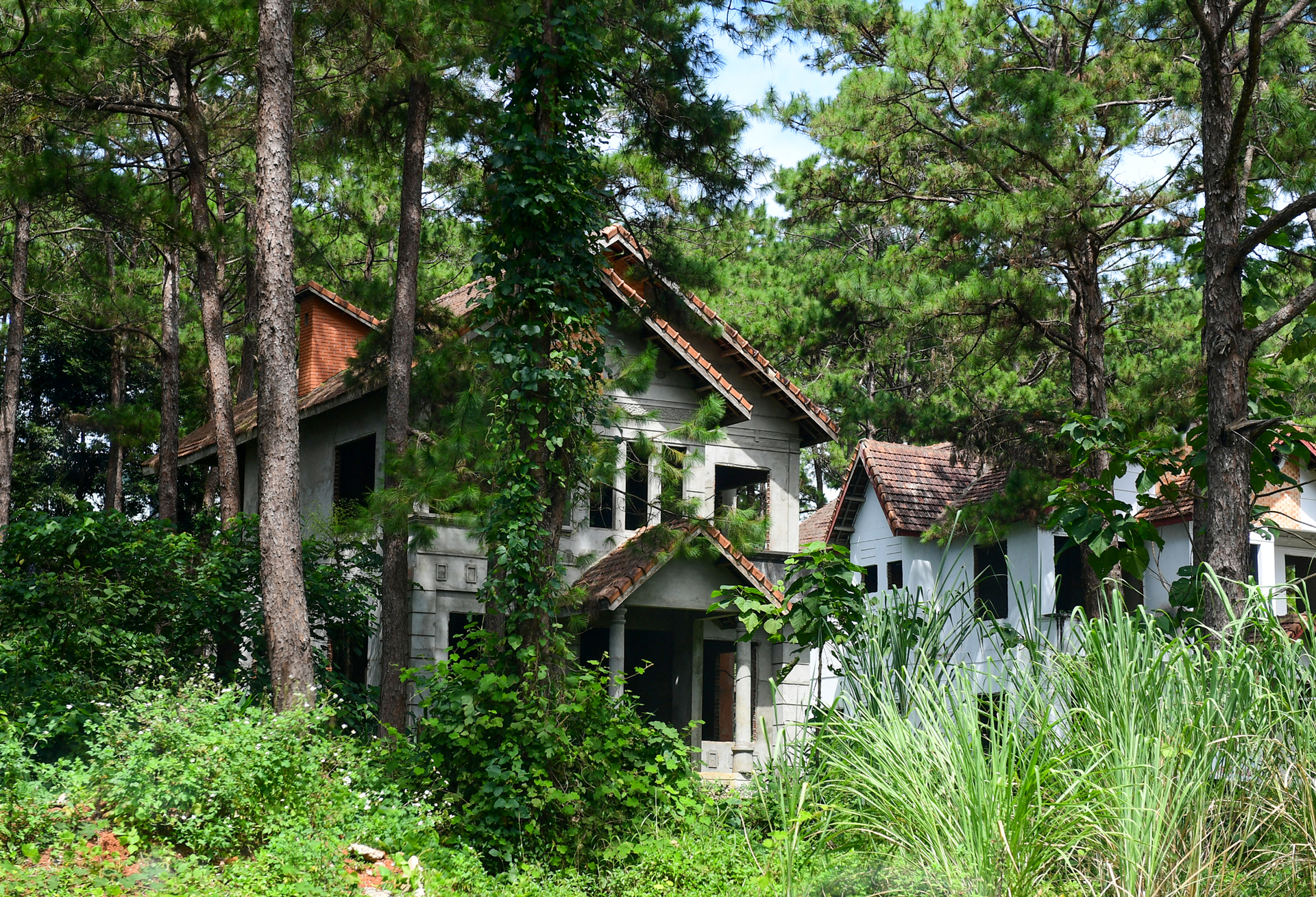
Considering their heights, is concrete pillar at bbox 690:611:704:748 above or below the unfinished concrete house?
below

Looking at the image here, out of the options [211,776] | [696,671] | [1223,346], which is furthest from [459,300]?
[211,776]

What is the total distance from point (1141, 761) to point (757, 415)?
15279mm

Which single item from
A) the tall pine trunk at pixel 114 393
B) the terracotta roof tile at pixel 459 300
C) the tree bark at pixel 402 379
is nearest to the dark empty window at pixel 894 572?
the terracotta roof tile at pixel 459 300

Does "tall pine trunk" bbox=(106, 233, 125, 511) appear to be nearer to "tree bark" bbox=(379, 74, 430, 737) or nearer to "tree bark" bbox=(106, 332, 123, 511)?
"tree bark" bbox=(106, 332, 123, 511)

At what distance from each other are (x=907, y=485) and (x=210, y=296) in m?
14.9

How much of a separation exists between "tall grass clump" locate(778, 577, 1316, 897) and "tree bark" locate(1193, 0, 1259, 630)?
301 centimetres

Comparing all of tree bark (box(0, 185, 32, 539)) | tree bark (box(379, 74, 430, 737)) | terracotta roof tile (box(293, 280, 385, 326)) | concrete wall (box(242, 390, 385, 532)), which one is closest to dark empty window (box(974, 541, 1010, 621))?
concrete wall (box(242, 390, 385, 532))

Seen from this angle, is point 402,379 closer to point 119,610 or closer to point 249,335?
point 119,610

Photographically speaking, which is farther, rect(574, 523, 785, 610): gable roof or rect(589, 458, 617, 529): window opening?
rect(589, 458, 617, 529): window opening

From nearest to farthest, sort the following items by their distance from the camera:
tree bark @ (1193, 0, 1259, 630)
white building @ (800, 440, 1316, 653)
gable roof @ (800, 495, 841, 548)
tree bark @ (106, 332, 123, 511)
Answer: tree bark @ (1193, 0, 1259, 630)
white building @ (800, 440, 1316, 653)
gable roof @ (800, 495, 841, 548)
tree bark @ (106, 332, 123, 511)

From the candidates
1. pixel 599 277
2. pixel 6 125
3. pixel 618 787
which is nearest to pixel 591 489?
pixel 599 277

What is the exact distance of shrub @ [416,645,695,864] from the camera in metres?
8.77

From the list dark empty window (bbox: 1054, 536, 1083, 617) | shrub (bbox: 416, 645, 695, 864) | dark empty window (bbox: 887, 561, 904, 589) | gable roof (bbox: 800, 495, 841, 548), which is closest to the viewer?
shrub (bbox: 416, 645, 695, 864)

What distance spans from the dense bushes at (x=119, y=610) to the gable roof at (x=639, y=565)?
3308 mm
